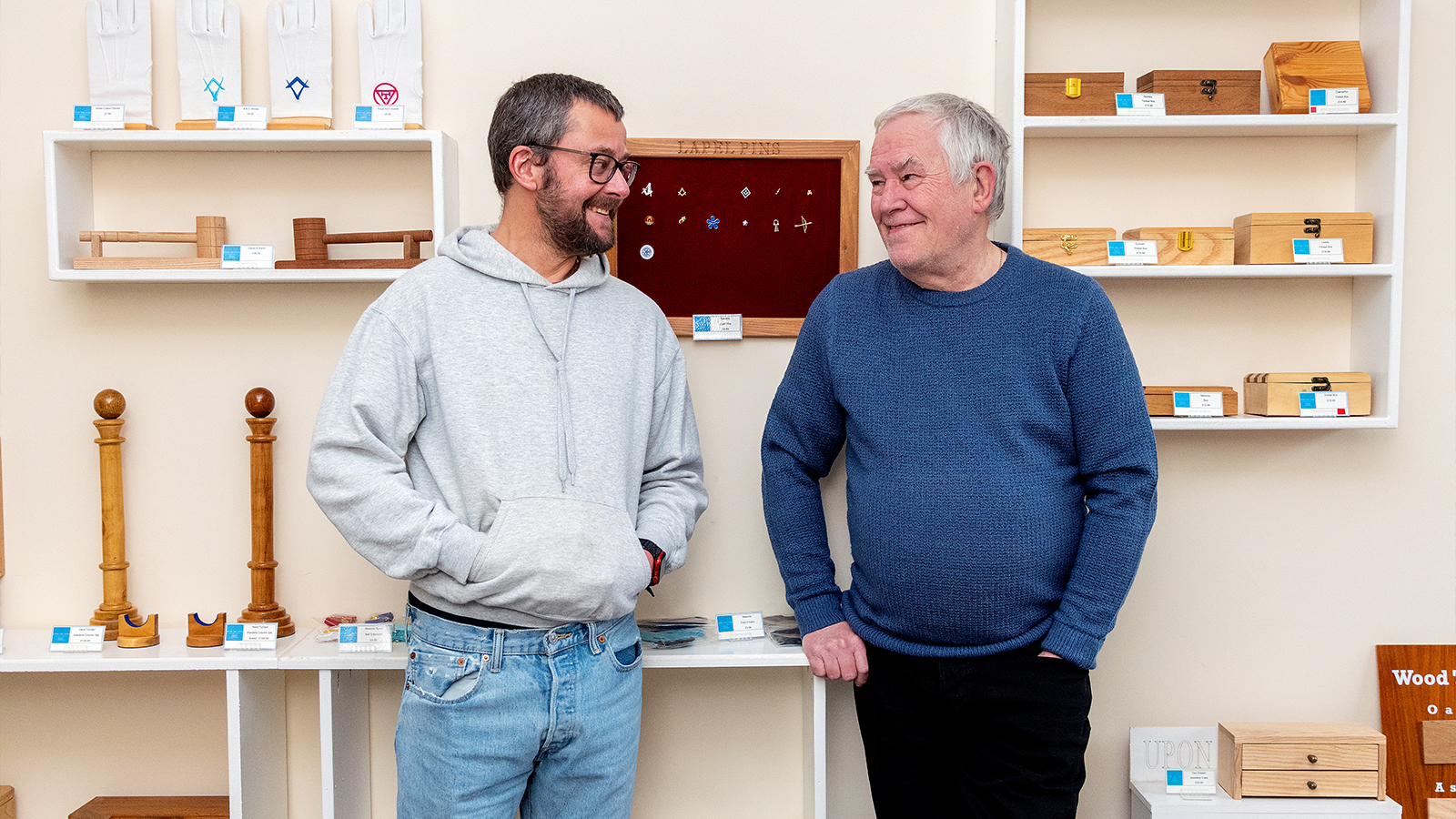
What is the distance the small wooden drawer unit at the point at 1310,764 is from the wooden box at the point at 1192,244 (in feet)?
3.44

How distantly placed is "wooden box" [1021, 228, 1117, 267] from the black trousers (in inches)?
33.5

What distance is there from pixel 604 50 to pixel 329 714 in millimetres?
1546

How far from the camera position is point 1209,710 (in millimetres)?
2389

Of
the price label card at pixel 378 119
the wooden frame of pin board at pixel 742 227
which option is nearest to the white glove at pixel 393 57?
the price label card at pixel 378 119

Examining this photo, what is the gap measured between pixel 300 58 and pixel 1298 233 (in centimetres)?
218

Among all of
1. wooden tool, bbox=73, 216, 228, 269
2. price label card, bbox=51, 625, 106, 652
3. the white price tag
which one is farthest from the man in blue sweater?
price label card, bbox=51, 625, 106, 652

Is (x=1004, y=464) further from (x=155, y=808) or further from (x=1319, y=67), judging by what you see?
(x=155, y=808)

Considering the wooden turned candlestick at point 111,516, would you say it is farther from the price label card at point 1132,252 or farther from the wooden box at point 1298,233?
the wooden box at point 1298,233

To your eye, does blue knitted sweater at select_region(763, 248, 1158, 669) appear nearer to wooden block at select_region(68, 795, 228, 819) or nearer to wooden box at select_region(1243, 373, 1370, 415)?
wooden box at select_region(1243, 373, 1370, 415)

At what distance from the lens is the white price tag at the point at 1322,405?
2.16 meters

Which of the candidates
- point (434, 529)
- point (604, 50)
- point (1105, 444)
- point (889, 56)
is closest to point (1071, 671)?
point (1105, 444)

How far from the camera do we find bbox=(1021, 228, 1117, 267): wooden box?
6.97 feet

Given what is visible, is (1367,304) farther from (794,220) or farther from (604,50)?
(604,50)

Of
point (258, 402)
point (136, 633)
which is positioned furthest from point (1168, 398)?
point (136, 633)
